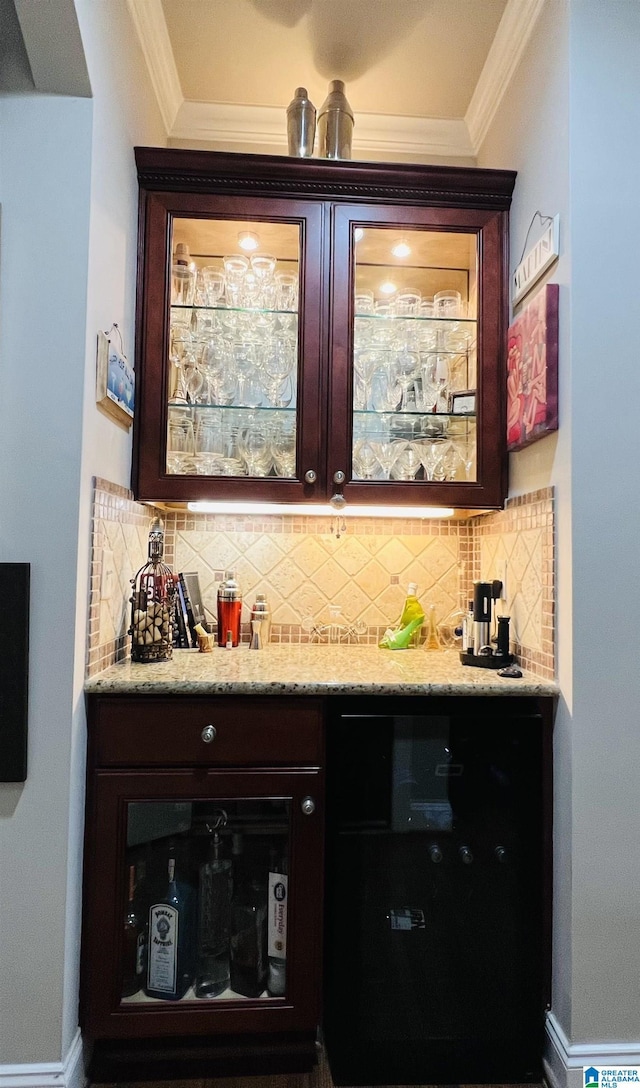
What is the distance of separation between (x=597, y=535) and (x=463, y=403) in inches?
25.1

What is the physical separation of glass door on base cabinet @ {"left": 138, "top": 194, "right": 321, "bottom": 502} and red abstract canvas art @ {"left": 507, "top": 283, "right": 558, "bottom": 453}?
578mm

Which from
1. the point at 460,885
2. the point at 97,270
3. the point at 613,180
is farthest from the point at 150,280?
the point at 460,885

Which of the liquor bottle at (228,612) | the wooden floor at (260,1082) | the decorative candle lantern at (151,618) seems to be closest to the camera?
the wooden floor at (260,1082)

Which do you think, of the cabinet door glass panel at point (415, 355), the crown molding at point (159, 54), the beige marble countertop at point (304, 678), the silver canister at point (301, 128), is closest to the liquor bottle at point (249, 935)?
the beige marble countertop at point (304, 678)

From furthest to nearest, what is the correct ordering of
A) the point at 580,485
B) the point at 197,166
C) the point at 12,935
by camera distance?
1. the point at 197,166
2. the point at 580,485
3. the point at 12,935

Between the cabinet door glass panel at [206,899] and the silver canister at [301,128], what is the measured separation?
77.3 inches

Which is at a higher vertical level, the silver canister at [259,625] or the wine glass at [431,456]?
the wine glass at [431,456]

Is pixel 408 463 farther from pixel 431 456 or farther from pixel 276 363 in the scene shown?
pixel 276 363

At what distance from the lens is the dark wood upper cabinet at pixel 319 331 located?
66.8 inches

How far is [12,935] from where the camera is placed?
1.24 meters

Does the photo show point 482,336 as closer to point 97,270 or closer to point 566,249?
point 566,249

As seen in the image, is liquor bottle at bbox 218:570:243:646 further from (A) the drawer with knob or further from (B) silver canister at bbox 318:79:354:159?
(B) silver canister at bbox 318:79:354:159

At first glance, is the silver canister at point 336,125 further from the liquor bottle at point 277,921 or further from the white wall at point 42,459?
the liquor bottle at point 277,921

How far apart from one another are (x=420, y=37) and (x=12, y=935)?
2.69 m
